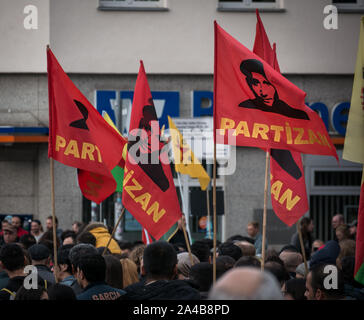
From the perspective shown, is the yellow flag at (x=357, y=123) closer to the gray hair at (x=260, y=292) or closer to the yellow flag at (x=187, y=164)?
the gray hair at (x=260, y=292)

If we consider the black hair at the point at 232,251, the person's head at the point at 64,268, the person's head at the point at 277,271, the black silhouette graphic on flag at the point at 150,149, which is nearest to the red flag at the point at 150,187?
the black silhouette graphic on flag at the point at 150,149

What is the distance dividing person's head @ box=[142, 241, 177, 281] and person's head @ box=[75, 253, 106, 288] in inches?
26.0

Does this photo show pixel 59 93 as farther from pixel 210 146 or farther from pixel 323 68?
pixel 323 68

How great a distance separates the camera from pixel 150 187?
6938 millimetres

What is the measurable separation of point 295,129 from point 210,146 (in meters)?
8.33

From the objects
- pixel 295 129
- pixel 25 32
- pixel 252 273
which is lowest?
pixel 252 273

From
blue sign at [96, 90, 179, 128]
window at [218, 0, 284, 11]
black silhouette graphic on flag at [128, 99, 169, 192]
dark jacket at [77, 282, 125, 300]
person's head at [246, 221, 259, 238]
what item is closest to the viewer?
dark jacket at [77, 282, 125, 300]

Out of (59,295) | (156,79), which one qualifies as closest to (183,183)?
(156,79)

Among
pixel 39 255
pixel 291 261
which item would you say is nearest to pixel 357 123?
pixel 291 261

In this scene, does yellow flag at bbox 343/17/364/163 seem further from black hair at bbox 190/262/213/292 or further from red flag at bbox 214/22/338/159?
black hair at bbox 190/262/213/292

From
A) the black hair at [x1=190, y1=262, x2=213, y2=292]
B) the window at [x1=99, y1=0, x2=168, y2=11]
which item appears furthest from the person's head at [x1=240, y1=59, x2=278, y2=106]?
the window at [x1=99, y1=0, x2=168, y2=11]

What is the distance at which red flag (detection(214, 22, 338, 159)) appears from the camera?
6.27 metres

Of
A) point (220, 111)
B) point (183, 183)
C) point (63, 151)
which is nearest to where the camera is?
point (220, 111)

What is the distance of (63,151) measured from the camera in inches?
272
